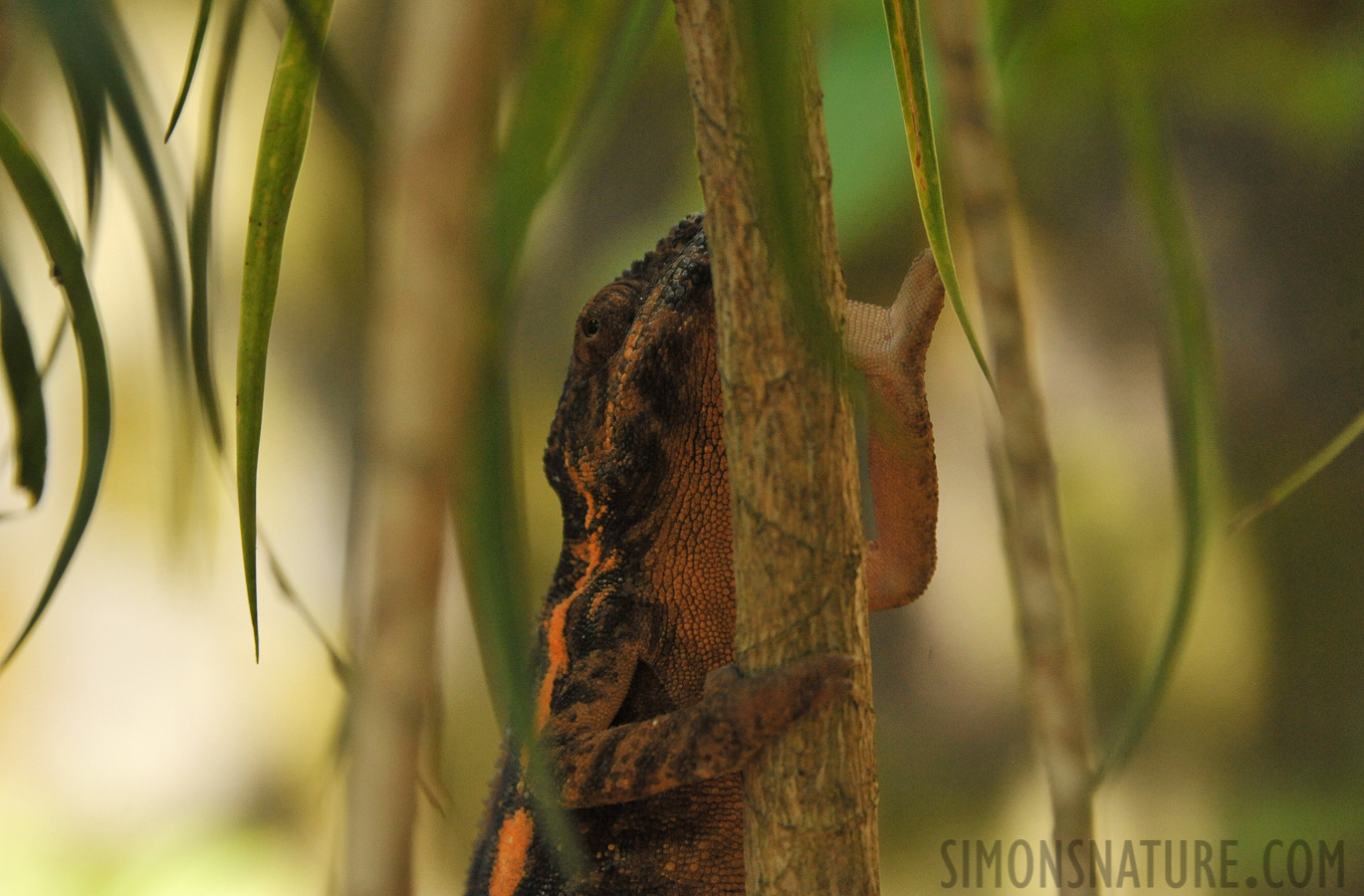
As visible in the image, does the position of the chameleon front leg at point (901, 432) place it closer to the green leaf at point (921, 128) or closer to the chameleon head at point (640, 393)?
the chameleon head at point (640, 393)

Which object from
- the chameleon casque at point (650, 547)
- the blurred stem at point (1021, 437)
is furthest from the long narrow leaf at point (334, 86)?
the blurred stem at point (1021, 437)

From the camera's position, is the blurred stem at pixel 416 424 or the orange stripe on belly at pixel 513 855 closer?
the blurred stem at pixel 416 424

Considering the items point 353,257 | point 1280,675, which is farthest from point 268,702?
point 1280,675

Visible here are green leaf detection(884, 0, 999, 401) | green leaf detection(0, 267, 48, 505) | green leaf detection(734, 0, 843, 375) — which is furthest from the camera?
green leaf detection(0, 267, 48, 505)

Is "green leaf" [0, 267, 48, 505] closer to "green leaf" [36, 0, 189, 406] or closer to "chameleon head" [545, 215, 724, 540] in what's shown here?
"green leaf" [36, 0, 189, 406]

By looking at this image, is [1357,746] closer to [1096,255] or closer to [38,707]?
[1096,255]

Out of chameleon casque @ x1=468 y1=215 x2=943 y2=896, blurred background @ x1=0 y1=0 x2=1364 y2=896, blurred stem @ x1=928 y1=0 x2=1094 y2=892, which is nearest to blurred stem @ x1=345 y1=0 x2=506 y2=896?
chameleon casque @ x1=468 y1=215 x2=943 y2=896
